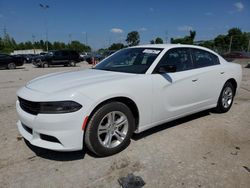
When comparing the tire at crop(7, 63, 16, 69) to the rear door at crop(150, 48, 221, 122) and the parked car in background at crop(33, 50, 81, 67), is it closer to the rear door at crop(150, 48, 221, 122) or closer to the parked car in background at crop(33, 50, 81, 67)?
the parked car in background at crop(33, 50, 81, 67)

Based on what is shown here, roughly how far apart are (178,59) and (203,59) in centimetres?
80

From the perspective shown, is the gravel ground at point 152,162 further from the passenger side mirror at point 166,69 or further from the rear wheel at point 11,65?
the rear wheel at point 11,65

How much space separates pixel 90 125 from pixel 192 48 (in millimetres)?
2712

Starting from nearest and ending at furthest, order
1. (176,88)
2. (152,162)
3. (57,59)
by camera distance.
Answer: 1. (152,162)
2. (176,88)
3. (57,59)

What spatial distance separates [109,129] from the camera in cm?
330

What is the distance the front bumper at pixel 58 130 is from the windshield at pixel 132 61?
53.0 inches

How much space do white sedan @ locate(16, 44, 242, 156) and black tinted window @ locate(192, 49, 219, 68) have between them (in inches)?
1.0

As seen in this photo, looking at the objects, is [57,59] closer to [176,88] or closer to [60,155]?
[176,88]

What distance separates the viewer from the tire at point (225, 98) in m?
5.16

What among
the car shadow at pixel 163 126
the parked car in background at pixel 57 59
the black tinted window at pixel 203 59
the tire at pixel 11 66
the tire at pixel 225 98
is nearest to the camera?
the car shadow at pixel 163 126

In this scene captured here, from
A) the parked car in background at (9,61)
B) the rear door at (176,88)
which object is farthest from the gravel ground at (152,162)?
the parked car in background at (9,61)

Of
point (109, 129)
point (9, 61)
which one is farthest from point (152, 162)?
point (9, 61)

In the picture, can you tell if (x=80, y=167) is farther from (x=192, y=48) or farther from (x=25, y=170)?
(x=192, y=48)

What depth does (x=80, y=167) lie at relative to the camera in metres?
3.04
